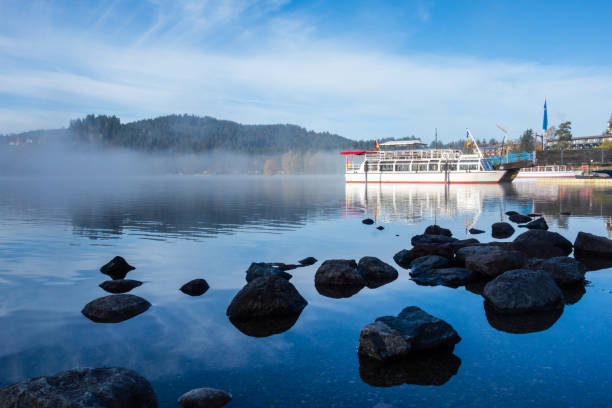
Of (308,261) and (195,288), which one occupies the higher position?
(195,288)

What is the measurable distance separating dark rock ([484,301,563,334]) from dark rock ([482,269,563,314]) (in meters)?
0.14

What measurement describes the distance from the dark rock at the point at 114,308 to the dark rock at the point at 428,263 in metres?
7.96

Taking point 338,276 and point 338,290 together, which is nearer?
point 338,290

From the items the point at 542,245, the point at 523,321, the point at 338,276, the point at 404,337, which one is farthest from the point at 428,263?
the point at 404,337

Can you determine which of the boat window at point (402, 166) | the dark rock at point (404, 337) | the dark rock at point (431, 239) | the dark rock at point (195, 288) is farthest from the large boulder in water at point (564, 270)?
the boat window at point (402, 166)

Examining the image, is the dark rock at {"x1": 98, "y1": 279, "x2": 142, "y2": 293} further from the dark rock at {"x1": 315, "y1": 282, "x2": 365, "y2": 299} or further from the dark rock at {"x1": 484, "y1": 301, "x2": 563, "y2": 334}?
the dark rock at {"x1": 484, "y1": 301, "x2": 563, "y2": 334}

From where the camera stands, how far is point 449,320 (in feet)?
29.9

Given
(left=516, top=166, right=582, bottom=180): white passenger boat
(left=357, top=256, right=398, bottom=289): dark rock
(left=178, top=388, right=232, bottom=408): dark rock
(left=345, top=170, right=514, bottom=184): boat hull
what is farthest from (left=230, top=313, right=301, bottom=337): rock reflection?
(left=516, top=166, right=582, bottom=180): white passenger boat

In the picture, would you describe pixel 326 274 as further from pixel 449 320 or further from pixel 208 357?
pixel 208 357

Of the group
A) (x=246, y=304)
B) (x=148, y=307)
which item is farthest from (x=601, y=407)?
(x=148, y=307)

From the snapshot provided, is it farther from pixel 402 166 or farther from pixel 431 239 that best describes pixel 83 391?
pixel 402 166

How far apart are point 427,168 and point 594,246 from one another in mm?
89973

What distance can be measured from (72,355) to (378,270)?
829 centimetres

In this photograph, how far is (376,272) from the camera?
507 inches
